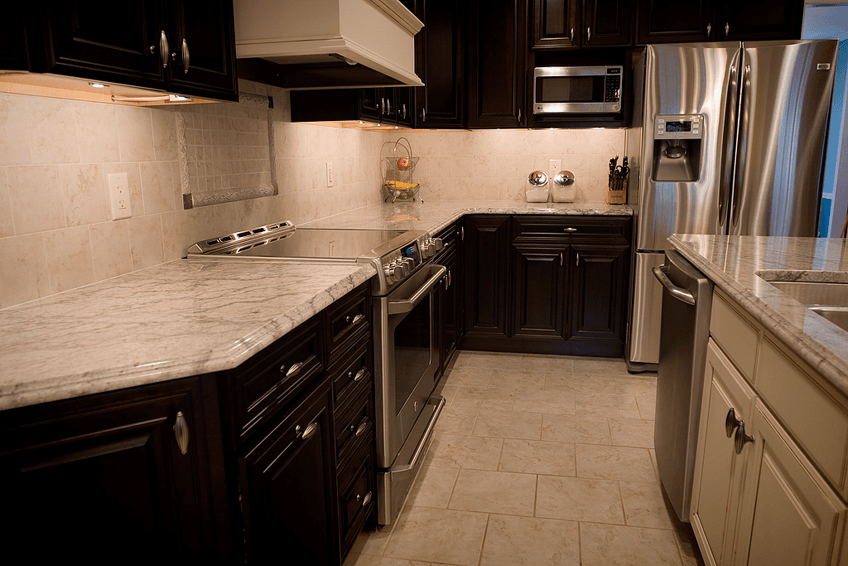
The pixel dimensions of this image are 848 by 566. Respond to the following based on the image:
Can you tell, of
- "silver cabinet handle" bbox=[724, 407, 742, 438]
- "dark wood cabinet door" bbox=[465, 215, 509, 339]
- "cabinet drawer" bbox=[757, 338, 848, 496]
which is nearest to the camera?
"cabinet drawer" bbox=[757, 338, 848, 496]

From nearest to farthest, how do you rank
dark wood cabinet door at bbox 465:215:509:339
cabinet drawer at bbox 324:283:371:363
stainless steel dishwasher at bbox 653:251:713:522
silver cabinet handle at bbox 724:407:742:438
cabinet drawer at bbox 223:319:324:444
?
1. cabinet drawer at bbox 223:319:324:444
2. silver cabinet handle at bbox 724:407:742:438
3. cabinet drawer at bbox 324:283:371:363
4. stainless steel dishwasher at bbox 653:251:713:522
5. dark wood cabinet door at bbox 465:215:509:339

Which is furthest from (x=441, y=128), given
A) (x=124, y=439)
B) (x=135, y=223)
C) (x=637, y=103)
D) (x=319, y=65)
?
(x=124, y=439)

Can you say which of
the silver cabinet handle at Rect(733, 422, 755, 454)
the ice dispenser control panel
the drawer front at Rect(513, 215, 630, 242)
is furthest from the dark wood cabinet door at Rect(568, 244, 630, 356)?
the silver cabinet handle at Rect(733, 422, 755, 454)

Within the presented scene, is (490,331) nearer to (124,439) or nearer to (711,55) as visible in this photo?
(711,55)

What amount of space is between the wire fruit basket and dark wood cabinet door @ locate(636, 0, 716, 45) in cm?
158

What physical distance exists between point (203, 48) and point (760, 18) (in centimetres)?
308

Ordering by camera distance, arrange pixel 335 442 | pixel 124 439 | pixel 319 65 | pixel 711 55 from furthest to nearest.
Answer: pixel 711 55 < pixel 319 65 < pixel 335 442 < pixel 124 439

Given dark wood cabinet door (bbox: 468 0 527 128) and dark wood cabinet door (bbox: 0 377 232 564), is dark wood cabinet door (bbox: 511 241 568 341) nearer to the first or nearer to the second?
dark wood cabinet door (bbox: 468 0 527 128)

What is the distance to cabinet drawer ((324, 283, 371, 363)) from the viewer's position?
5.37ft

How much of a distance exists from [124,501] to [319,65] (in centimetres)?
184

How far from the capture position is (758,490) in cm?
134

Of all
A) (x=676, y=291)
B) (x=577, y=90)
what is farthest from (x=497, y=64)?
(x=676, y=291)

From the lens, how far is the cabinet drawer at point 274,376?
1.19m

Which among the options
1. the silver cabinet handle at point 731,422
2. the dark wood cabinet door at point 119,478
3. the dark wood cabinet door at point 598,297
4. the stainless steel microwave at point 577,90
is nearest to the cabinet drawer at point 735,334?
the silver cabinet handle at point 731,422
